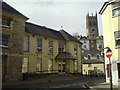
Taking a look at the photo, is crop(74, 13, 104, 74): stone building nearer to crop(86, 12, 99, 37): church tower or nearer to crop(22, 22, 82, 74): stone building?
crop(86, 12, 99, 37): church tower

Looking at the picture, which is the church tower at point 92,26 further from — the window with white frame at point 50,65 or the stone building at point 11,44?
the stone building at point 11,44

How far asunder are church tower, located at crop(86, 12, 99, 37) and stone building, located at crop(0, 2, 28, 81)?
294 ft

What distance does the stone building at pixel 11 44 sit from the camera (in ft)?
62.7

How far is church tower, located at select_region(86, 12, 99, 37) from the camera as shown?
108 m

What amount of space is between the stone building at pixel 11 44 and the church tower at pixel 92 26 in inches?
3528

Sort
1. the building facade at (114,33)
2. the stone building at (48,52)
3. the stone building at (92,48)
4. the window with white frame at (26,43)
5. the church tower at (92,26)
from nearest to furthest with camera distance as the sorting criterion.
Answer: the building facade at (114,33) < the window with white frame at (26,43) < the stone building at (48,52) < the stone building at (92,48) < the church tower at (92,26)

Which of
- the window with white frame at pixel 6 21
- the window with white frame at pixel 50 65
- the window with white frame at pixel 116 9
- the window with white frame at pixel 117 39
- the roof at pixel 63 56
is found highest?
the window with white frame at pixel 116 9

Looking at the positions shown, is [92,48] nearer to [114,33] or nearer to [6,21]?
[114,33]

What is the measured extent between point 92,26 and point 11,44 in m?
97.4

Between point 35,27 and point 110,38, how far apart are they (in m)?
15.5

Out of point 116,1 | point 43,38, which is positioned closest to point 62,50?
point 43,38

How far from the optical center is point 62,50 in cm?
3294

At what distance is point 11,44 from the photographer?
65.6ft

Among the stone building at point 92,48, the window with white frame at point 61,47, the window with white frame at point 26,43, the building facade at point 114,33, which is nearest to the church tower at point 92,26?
the stone building at point 92,48
